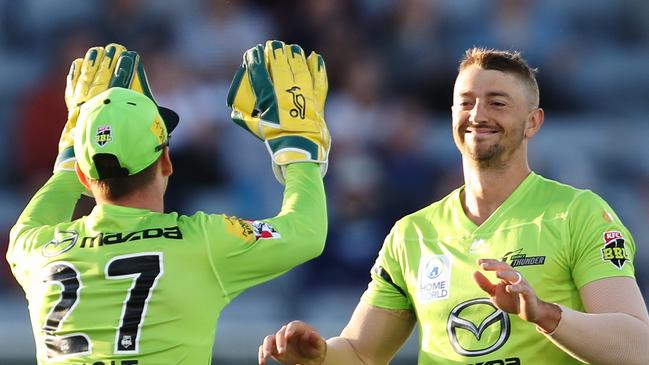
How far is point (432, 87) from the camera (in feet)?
34.8

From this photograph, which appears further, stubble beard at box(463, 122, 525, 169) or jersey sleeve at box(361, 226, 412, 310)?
jersey sleeve at box(361, 226, 412, 310)

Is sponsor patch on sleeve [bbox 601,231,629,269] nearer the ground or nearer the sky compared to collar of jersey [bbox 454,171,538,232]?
nearer the ground

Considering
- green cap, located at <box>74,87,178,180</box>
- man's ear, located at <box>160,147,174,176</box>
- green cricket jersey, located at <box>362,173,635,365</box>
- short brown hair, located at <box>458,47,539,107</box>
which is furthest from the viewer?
short brown hair, located at <box>458,47,539,107</box>

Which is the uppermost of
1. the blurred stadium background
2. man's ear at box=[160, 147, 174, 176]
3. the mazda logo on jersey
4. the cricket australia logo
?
the blurred stadium background

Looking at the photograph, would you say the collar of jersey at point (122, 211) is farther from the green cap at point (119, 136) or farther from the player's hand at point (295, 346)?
the player's hand at point (295, 346)

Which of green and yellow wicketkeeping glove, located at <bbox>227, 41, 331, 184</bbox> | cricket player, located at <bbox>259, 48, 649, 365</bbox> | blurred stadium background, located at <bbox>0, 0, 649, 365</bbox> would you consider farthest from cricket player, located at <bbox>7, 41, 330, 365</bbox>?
blurred stadium background, located at <bbox>0, 0, 649, 365</bbox>

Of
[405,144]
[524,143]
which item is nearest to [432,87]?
[405,144]

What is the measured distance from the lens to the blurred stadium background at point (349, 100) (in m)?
9.66

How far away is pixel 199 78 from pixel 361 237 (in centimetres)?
202

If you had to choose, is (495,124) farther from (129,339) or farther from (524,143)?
(129,339)

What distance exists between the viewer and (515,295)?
13.9 ft

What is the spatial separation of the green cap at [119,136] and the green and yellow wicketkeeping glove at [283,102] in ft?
1.56

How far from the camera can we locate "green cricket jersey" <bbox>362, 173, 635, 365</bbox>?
4.73 meters

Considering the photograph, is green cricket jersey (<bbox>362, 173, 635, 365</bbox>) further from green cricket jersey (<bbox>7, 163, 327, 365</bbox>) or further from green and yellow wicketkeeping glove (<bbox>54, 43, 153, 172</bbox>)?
green and yellow wicketkeeping glove (<bbox>54, 43, 153, 172</bbox>)
